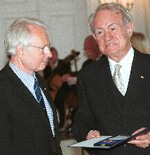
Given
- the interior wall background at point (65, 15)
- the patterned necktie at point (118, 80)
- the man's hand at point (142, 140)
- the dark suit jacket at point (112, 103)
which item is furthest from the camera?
the interior wall background at point (65, 15)

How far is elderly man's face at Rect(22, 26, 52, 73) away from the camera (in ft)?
9.78

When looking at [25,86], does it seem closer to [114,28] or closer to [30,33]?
[30,33]

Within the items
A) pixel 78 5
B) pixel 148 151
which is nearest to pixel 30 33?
pixel 148 151

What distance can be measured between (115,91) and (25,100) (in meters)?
0.62

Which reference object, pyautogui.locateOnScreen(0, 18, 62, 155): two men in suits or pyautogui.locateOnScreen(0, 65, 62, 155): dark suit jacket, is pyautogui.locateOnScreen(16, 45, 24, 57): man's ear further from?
pyautogui.locateOnScreen(0, 65, 62, 155): dark suit jacket

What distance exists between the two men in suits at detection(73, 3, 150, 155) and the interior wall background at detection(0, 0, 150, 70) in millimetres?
6190

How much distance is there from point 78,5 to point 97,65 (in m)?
6.52

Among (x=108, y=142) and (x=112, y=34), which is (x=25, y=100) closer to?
(x=108, y=142)

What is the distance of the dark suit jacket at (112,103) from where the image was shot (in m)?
3.03

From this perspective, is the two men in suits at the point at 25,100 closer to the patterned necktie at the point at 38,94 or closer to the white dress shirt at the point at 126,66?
the patterned necktie at the point at 38,94

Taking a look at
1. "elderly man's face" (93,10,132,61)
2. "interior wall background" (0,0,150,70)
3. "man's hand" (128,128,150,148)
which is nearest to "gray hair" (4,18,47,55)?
"elderly man's face" (93,10,132,61)

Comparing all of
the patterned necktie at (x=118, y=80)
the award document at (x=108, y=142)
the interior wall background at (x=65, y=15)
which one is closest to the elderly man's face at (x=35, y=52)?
the patterned necktie at (x=118, y=80)

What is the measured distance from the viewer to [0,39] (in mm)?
9055

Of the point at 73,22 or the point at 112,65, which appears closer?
the point at 112,65
